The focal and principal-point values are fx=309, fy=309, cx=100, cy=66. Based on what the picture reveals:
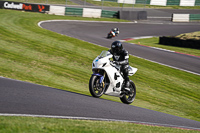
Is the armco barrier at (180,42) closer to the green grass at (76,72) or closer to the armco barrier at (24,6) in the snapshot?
the green grass at (76,72)

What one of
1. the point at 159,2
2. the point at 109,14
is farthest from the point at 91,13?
the point at 159,2

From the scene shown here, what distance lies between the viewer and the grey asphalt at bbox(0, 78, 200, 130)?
677cm

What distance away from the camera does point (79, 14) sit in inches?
1581

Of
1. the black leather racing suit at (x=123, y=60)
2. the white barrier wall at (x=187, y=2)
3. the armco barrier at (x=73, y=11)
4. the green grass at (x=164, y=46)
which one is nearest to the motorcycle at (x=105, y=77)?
the black leather racing suit at (x=123, y=60)

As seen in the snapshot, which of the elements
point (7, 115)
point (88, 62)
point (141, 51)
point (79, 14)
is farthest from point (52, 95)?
point (79, 14)

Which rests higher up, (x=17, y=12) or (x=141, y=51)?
(x=17, y=12)

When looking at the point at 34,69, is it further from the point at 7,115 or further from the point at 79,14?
the point at 79,14

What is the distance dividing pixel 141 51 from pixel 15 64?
11.0 meters

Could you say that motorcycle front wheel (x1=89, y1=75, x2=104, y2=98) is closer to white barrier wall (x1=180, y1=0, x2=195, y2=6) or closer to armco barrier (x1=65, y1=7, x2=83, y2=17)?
armco barrier (x1=65, y1=7, x2=83, y2=17)

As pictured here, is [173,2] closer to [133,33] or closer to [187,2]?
[187,2]

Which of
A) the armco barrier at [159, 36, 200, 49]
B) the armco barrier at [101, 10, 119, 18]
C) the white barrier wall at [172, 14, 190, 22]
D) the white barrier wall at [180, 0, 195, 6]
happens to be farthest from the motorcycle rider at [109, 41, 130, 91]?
the white barrier wall at [180, 0, 195, 6]

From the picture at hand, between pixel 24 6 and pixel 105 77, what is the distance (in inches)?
1143

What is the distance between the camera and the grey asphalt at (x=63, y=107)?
677cm

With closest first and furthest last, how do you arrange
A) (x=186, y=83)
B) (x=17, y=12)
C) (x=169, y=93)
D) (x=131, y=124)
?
(x=131, y=124), (x=169, y=93), (x=186, y=83), (x=17, y=12)
